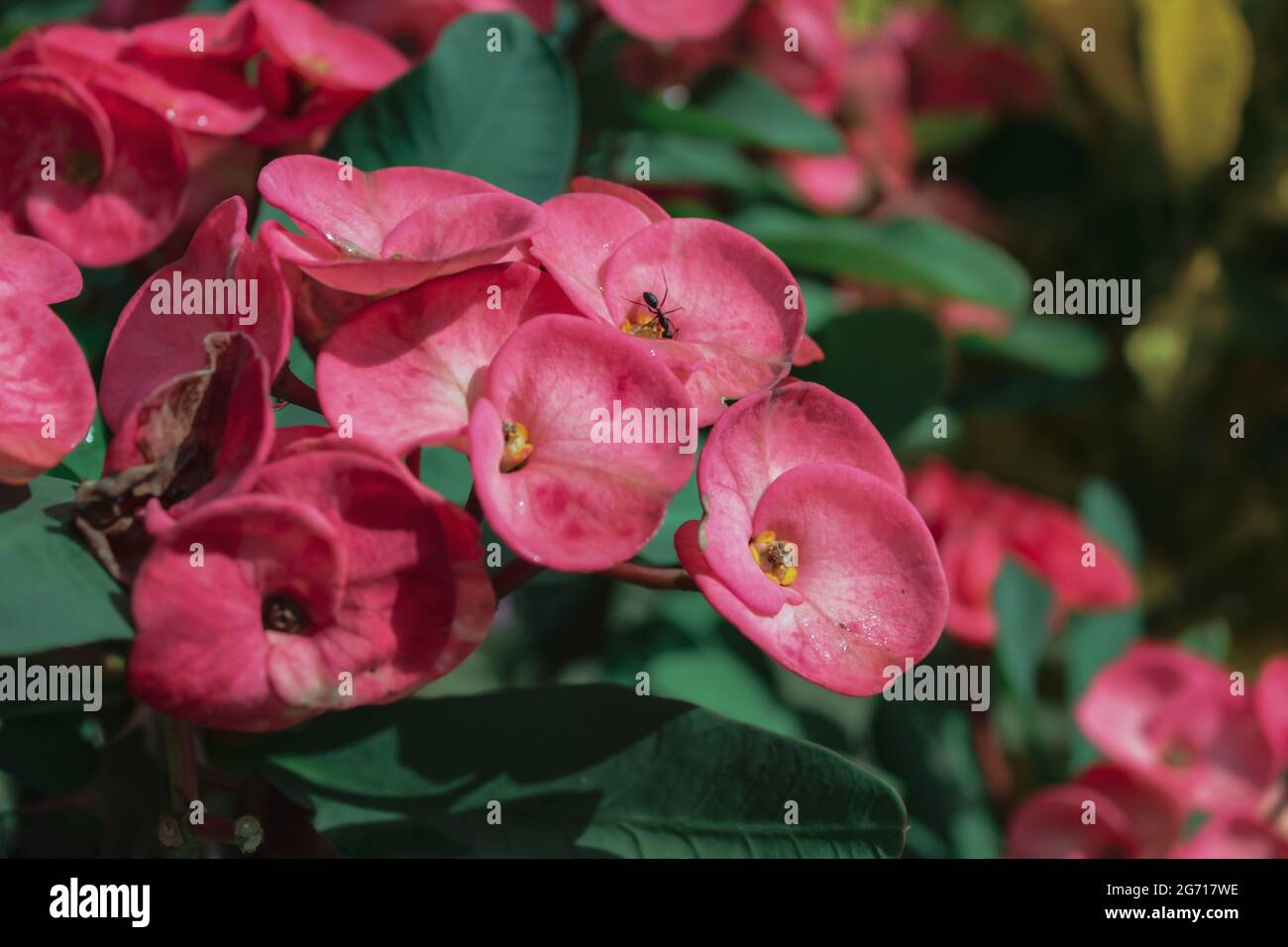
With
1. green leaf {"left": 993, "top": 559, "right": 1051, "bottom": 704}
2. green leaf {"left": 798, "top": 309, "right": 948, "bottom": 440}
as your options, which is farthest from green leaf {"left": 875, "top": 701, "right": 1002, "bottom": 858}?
green leaf {"left": 798, "top": 309, "right": 948, "bottom": 440}

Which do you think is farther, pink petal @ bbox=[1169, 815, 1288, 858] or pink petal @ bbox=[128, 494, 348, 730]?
pink petal @ bbox=[1169, 815, 1288, 858]

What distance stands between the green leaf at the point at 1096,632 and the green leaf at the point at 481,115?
858mm

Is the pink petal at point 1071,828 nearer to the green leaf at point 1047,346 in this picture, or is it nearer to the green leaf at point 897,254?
the green leaf at point 897,254

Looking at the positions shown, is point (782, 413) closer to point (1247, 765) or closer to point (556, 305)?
point (556, 305)

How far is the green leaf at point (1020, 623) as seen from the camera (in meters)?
1.32

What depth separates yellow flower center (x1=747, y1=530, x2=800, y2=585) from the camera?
64 cm

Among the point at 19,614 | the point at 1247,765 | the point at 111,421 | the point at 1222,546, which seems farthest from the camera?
the point at 1222,546

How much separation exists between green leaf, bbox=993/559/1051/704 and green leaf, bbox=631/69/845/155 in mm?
525

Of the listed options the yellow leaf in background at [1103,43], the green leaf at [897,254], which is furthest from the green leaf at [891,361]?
the yellow leaf in background at [1103,43]

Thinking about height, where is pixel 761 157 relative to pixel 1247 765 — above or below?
above

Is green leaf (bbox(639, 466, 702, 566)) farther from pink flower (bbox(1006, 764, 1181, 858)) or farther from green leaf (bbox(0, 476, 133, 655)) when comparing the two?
pink flower (bbox(1006, 764, 1181, 858))

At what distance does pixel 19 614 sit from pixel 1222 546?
66.1 inches
